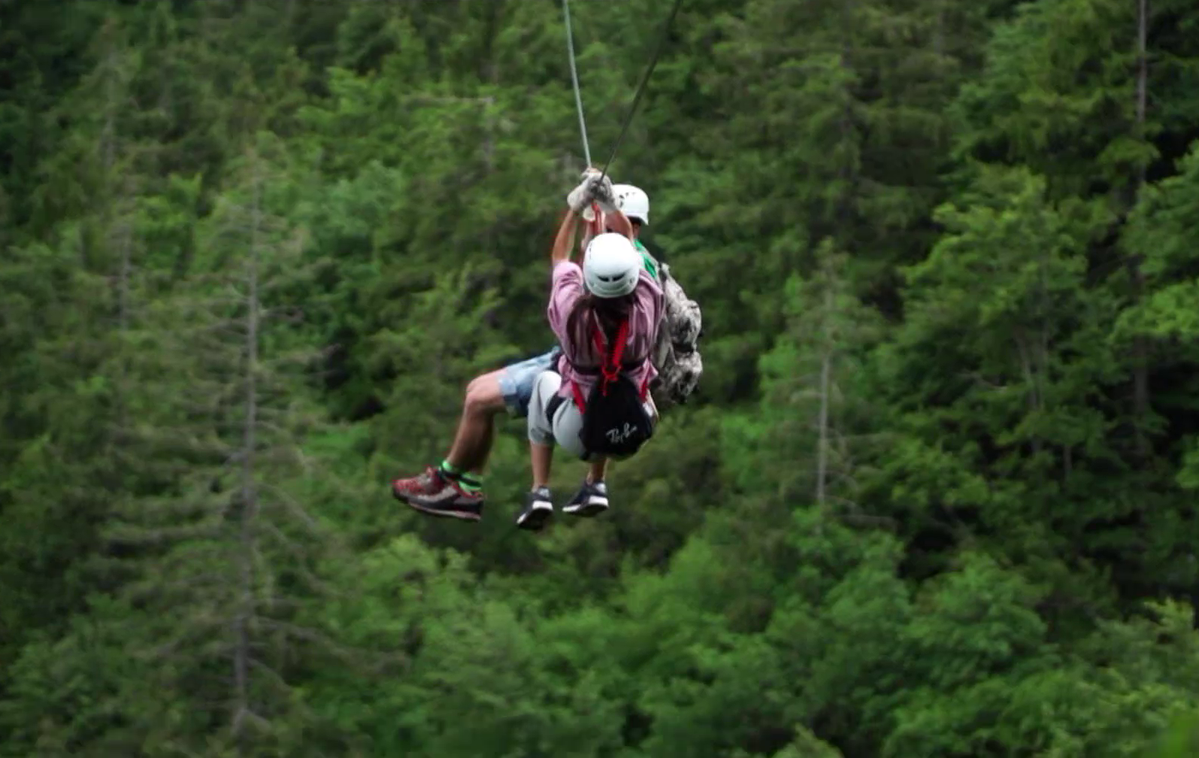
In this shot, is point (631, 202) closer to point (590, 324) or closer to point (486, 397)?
point (590, 324)

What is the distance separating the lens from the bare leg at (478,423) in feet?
25.3

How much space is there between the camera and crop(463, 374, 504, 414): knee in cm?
768

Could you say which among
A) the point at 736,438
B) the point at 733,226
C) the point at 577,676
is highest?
the point at 733,226

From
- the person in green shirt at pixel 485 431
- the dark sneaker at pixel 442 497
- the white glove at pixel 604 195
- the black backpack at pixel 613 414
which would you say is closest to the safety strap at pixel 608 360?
the black backpack at pixel 613 414

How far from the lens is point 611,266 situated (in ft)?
21.6

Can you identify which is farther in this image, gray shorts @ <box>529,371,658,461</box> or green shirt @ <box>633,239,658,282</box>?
gray shorts @ <box>529,371,658,461</box>

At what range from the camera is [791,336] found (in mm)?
32938

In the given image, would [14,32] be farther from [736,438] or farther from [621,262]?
[621,262]

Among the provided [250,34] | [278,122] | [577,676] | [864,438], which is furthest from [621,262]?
[250,34]

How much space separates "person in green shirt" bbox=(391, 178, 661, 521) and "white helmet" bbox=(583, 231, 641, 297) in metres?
0.25

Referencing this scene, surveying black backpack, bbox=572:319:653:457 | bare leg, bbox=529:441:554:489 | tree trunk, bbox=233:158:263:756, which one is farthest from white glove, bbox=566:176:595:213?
tree trunk, bbox=233:158:263:756

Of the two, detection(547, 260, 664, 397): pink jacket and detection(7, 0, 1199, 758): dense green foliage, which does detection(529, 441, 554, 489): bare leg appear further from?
detection(7, 0, 1199, 758): dense green foliage

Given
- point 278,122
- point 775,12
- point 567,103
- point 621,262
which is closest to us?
point 621,262

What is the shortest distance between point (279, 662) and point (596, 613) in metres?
4.47
